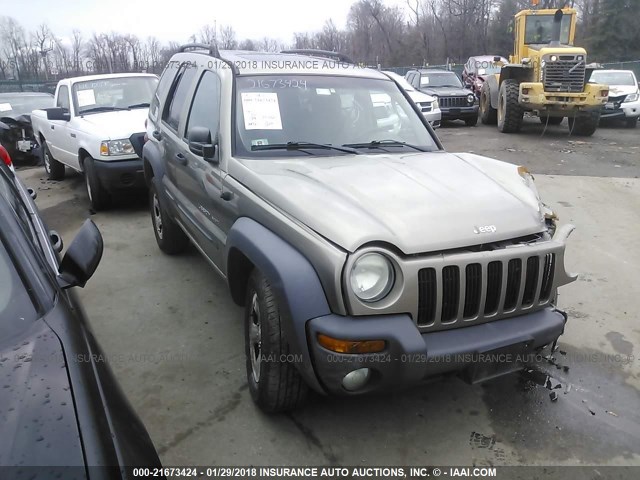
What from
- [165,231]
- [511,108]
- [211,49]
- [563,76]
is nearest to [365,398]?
[165,231]

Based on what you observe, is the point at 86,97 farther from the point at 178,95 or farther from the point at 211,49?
the point at 211,49

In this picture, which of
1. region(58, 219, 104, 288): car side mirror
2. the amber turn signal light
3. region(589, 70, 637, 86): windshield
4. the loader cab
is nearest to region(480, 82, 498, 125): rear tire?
the loader cab

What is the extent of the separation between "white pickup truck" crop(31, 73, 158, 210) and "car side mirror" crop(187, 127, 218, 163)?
285cm

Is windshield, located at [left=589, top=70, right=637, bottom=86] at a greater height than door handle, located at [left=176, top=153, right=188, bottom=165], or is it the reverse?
windshield, located at [left=589, top=70, right=637, bottom=86]

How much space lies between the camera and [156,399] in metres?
3.02

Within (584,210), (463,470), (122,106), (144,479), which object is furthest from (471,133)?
(144,479)

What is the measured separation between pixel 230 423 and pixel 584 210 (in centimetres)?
560

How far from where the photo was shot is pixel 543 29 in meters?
13.5

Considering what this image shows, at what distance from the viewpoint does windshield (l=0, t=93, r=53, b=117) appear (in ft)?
35.2

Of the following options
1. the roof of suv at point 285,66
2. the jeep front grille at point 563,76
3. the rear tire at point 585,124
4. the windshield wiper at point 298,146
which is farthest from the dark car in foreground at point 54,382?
the rear tire at point 585,124

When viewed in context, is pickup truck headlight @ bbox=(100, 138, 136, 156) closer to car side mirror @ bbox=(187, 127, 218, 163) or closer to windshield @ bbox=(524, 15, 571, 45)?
car side mirror @ bbox=(187, 127, 218, 163)

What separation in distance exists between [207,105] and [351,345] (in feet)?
7.67

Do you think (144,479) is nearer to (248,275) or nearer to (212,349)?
(248,275)

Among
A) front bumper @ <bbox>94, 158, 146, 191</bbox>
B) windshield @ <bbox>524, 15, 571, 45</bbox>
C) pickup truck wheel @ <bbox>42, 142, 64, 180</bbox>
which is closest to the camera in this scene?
front bumper @ <bbox>94, 158, 146, 191</bbox>
